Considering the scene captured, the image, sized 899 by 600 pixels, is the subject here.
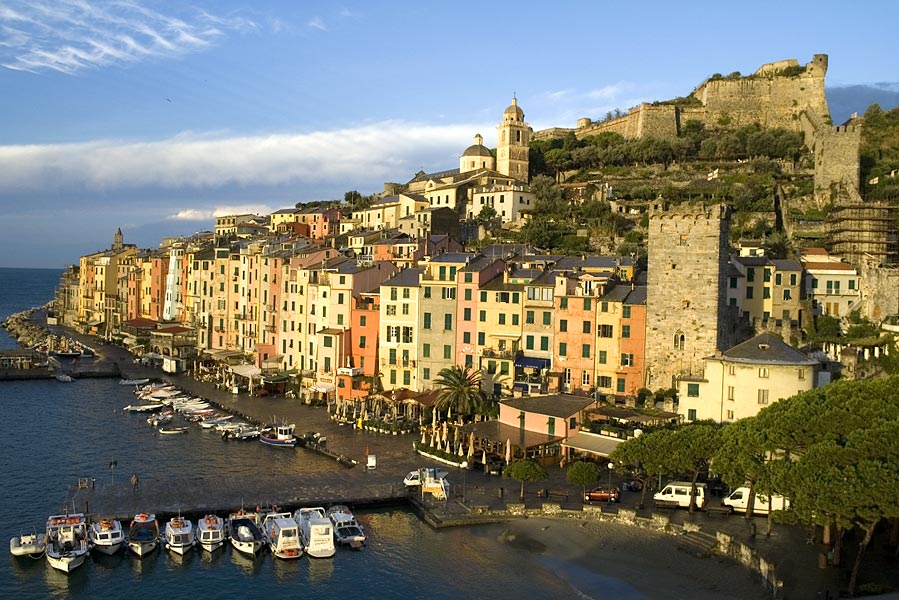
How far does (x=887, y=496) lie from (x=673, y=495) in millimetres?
12339

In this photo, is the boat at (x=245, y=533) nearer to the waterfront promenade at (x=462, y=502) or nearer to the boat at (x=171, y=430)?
the waterfront promenade at (x=462, y=502)

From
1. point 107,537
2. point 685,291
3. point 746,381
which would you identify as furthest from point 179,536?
point 685,291

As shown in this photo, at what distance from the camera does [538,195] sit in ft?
335

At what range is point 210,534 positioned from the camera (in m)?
37.6

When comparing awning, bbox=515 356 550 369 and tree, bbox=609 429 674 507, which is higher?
awning, bbox=515 356 550 369

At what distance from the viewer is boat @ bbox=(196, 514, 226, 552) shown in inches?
1474

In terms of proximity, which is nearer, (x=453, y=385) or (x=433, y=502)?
(x=433, y=502)

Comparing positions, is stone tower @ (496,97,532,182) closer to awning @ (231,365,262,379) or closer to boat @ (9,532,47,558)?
awning @ (231,365,262,379)

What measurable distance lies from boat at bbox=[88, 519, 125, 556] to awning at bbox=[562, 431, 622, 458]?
22.8m

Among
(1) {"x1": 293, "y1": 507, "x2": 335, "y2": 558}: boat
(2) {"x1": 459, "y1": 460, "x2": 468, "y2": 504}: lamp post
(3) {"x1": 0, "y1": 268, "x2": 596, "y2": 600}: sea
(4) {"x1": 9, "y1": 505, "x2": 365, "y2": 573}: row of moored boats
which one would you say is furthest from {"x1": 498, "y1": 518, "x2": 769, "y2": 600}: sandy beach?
(4) {"x1": 9, "y1": 505, "x2": 365, "y2": 573}: row of moored boats

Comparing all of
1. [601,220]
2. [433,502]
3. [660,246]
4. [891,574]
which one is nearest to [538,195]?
[601,220]

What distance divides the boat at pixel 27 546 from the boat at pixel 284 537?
30.0ft

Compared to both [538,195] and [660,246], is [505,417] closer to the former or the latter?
[660,246]

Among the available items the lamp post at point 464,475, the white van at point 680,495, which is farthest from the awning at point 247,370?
the white van at point 680,495
